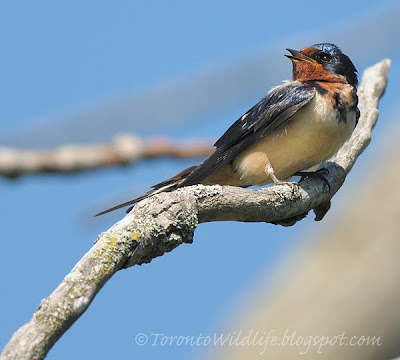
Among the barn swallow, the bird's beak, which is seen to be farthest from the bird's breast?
the bird's beak

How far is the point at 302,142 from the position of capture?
178 inches

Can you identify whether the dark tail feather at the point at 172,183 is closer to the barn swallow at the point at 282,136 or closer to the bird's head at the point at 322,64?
the barn swallow at the point at 282,136

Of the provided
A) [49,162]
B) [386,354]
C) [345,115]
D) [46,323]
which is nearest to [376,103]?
[345,115]

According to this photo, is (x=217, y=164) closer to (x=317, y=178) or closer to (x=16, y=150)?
(x=317, y=178)

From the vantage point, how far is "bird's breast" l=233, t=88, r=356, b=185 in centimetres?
446

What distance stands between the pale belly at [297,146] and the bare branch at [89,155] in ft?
1.21

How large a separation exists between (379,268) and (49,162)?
2777 mm

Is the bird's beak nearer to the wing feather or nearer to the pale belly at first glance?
the wing feather

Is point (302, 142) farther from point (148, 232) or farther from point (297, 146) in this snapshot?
point (148, 232)

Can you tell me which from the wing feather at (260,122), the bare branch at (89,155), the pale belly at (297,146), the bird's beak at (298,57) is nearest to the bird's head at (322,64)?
the bird's beak at (298,57)

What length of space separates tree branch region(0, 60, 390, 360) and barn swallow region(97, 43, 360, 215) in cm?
42

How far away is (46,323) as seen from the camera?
Result: 2285 millimetres

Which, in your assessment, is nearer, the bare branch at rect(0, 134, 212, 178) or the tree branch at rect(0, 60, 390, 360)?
the tree branch at rect(0, 60, 390, 360)

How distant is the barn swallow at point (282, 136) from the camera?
4.46m
